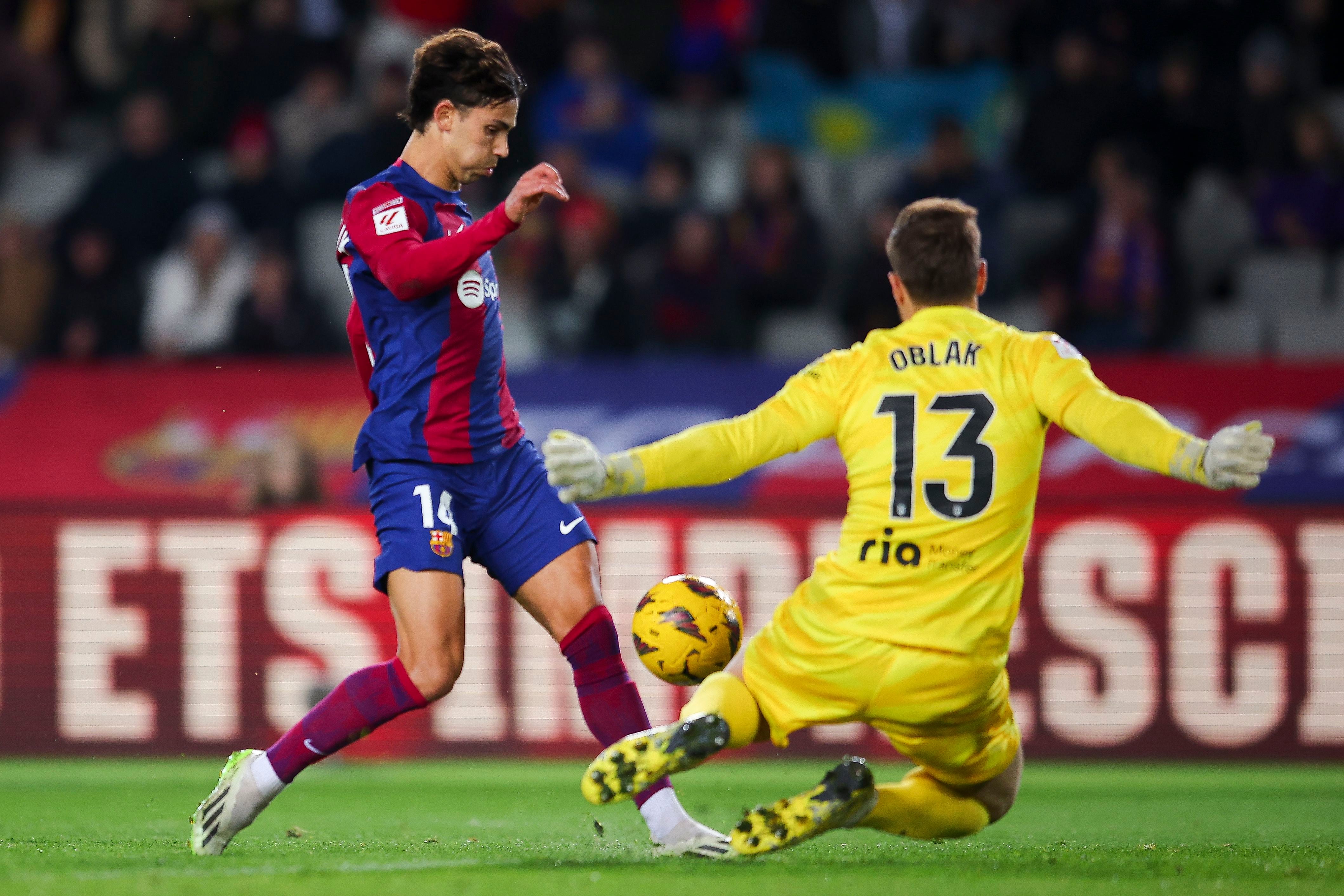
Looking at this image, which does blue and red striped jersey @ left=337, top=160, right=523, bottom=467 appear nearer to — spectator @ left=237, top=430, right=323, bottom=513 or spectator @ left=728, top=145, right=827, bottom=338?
spectator @ left=237, top=430, right=323, bottom=513

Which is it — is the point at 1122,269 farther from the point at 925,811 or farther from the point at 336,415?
the point at 925,811

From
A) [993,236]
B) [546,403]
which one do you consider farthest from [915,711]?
[993,236]

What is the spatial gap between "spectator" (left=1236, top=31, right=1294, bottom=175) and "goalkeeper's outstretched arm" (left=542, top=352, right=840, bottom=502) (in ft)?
27.2

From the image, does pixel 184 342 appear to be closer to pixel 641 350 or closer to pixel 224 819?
pixel 641 350

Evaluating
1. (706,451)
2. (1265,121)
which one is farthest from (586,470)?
(1265,121)

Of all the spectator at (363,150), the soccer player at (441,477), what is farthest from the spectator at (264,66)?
the soccer player at (441,477)

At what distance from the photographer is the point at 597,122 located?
A: 470 inches

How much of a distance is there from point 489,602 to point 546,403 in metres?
1.60

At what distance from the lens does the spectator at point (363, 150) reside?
11.4 meters

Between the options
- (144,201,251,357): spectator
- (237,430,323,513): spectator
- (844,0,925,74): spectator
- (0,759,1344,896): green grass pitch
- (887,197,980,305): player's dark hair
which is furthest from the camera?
(844,0,925,74): spectator

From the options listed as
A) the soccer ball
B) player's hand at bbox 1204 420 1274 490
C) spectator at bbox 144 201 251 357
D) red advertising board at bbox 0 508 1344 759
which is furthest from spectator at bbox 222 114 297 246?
player's hand at bbox 1204 420 1274 490

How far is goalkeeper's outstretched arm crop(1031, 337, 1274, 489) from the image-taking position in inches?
149

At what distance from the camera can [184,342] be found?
10742 mm

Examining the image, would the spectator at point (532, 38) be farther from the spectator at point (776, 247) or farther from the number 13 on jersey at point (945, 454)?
the number 13 on jersey at point (945, 454)
